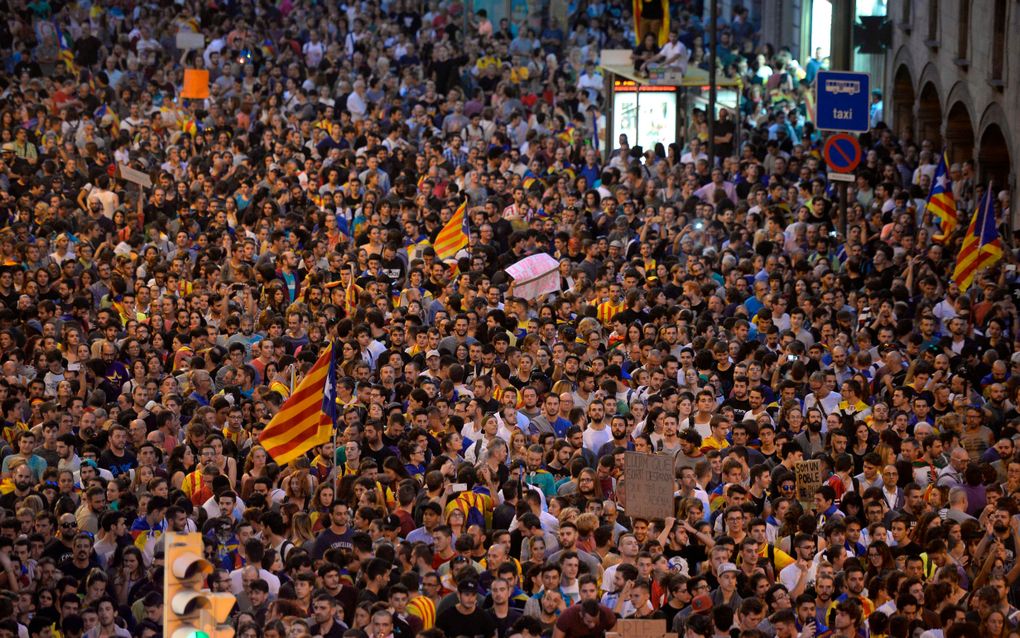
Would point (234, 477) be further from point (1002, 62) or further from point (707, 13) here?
point (707, 13)

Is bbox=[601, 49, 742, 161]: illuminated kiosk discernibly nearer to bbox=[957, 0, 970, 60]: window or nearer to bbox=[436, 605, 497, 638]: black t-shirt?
bbox=[957, 0, 970, 60]: window

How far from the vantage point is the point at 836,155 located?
25141mm

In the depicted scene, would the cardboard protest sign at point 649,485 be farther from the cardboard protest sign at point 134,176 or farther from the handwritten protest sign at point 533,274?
the cardboard protest sign at point 134,176

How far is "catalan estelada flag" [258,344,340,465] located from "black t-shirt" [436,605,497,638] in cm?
310

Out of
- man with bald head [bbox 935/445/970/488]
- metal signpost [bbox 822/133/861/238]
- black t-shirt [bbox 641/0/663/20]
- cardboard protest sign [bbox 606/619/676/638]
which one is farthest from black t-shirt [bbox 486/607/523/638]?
black t-shirt [bbox 641/0/663/20]

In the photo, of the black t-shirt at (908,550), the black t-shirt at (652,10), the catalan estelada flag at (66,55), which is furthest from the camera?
the catalan estelada flag at (66,55)

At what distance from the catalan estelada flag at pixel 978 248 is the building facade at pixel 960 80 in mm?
3574

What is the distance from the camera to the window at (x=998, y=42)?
94.9 feet

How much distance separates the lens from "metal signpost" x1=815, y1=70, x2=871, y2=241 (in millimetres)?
25031

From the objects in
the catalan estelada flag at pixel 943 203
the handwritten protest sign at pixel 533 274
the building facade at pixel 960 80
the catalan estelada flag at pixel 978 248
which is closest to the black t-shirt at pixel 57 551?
the handwritten protest sign at pixel 533 274

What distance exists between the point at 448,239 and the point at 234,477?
768 cm

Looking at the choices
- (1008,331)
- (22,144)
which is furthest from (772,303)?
(22,144)

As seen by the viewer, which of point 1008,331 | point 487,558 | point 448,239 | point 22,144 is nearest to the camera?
point 487,558

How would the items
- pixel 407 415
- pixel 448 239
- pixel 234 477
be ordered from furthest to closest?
pixel 448 239 → pixel 407 415 → pixel 234 477
